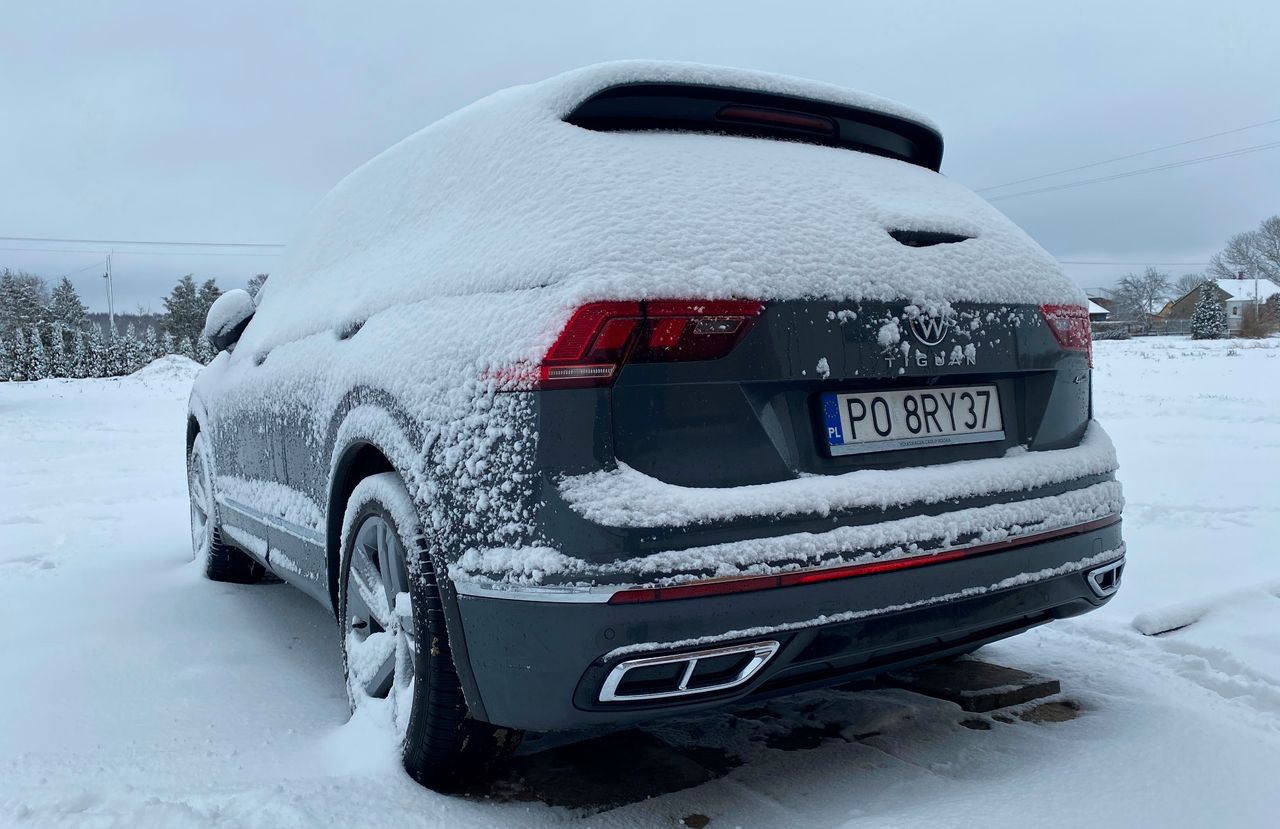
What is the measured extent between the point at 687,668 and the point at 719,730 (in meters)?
0.89

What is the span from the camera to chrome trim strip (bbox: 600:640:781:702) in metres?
1.72

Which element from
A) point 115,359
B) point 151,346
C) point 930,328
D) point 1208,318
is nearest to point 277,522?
point 930,328

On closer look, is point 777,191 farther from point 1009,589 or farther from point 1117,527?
point 1117,527

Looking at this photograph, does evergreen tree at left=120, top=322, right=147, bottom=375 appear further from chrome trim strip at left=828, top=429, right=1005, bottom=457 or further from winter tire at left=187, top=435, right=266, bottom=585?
chrome trim strip at left=828, top=429, right=1005, bottom=457

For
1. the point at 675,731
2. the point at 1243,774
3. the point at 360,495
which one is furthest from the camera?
the point at 675,731

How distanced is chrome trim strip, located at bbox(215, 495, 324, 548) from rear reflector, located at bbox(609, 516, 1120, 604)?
1.41 metres

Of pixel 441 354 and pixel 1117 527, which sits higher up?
pixel 441 354

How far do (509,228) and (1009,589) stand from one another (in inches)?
53.6

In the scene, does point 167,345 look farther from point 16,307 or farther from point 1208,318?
point 1208,318

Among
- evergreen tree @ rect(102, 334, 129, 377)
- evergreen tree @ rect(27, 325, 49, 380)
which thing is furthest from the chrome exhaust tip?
evergreen tree @ rect(102, 334, 129, 377)

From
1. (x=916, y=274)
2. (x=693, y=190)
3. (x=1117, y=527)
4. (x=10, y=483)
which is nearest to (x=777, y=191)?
(x=693, y=190)

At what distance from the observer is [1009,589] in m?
2.08

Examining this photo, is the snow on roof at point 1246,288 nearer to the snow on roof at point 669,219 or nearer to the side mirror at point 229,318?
the side mirror at point 229,318

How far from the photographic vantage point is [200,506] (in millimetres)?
4848
